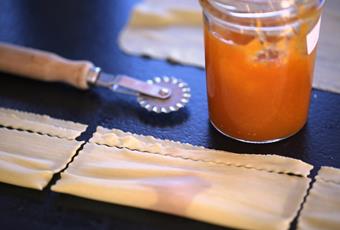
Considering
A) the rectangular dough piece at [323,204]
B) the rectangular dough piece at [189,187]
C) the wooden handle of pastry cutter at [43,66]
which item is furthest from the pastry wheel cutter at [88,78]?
the rectangular dough piece at [323,204]

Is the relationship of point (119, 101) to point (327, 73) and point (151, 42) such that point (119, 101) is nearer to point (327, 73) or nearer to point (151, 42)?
point (151, 42)

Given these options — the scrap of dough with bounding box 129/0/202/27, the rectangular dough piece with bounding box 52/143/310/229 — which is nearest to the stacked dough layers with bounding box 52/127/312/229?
the rectangular dough piece with bounding box 52/143/310/229

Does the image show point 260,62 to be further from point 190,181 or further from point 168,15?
point 168,15

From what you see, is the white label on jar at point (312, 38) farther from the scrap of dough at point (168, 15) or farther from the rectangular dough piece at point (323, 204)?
the scrap of dough at point (168, 15)

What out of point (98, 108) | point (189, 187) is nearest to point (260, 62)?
point (189, 187)

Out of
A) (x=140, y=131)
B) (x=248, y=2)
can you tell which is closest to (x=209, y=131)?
(x=140, y=131)

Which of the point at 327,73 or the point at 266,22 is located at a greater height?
the point at 266,22

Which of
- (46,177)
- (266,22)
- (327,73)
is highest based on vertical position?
(266,22)
